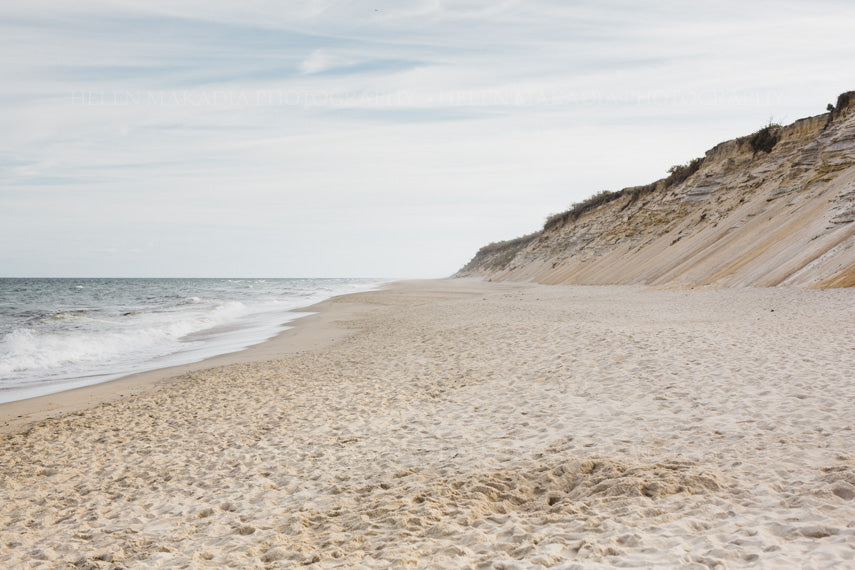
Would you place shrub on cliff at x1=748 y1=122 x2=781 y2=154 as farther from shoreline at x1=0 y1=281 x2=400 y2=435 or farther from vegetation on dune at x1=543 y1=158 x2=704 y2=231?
shoreline at x1=0 y1=281 x2=400 y2=435

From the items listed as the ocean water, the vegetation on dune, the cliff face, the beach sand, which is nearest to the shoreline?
the beach sand

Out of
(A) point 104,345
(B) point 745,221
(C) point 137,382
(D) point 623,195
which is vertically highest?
(D) point 623,195

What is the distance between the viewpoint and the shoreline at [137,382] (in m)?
9.96

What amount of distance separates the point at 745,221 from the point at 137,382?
28.2m

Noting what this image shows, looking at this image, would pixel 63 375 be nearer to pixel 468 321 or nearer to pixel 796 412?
pixel 468 321

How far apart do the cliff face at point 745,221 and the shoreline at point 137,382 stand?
1601cm

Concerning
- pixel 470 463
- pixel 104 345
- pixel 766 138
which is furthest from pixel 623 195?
pixel 470 463

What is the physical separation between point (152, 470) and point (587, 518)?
197 inches

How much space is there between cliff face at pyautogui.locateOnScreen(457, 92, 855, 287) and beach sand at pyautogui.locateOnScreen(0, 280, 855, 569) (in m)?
11.4

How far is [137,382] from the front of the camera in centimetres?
1246

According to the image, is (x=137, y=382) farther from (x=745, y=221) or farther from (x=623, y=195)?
(x=623, y=195)

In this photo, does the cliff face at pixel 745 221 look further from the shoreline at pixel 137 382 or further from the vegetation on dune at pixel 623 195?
the shoreline at pixel 137 382

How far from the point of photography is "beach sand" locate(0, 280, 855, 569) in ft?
14.7

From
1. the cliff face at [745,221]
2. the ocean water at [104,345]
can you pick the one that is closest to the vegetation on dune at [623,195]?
the cliff face at [745,221]
